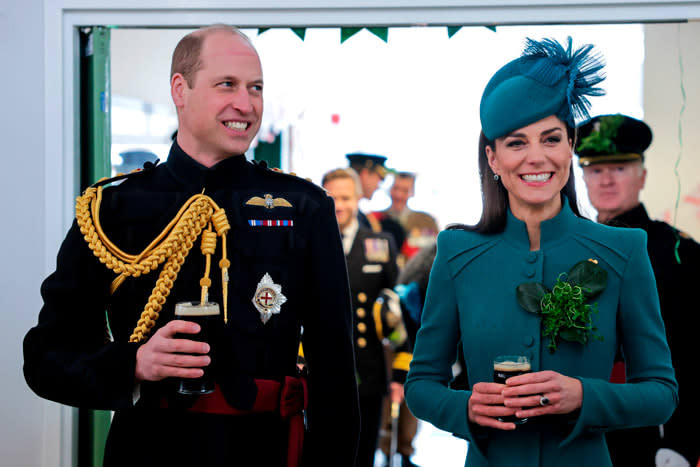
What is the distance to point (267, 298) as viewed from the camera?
1.85m

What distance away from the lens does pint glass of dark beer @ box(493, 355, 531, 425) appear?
64.9 inches

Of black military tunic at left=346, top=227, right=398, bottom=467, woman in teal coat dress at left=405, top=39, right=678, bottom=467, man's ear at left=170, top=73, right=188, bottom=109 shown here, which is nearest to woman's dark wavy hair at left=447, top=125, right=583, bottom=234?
woman in teal coat dress at left=405, top=39, right=678, bottom=467

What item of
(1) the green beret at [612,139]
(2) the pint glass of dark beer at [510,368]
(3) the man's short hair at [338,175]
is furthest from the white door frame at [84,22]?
(2) the pint glass of dark beer at [510,368]

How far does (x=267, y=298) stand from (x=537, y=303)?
655 millimetres

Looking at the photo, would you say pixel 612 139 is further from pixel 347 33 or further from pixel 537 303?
pixel 537 303

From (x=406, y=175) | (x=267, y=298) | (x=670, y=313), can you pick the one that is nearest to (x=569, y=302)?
(x=267, y=298)

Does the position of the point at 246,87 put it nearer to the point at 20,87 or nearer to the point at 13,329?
the point at 20,87

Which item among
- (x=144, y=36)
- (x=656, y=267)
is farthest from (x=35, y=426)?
(x=656, y=267)

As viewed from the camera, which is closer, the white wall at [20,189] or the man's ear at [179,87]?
the man's ear at [179,87]

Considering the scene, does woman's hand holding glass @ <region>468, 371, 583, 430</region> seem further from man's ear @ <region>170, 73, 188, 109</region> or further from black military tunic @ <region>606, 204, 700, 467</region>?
black military tunic @ <region>606, 204, 700, 467</region>

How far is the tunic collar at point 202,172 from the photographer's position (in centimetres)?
193

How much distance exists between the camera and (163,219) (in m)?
1.89

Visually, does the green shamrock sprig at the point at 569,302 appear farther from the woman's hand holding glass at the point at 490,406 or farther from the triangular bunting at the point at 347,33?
the triangular bunting at the point at 347,33

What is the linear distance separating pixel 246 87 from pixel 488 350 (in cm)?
89
